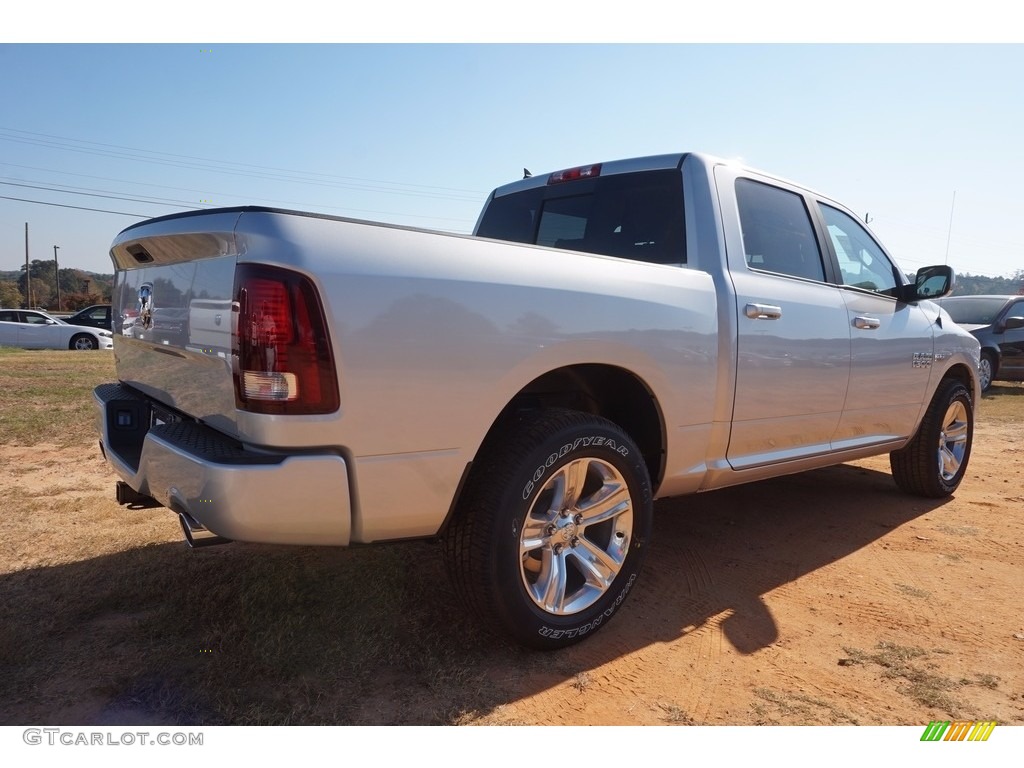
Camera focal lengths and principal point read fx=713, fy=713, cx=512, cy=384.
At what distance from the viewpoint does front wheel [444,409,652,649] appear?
2.37 meters

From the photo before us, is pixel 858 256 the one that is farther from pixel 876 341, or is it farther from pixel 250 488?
pixel 250 488

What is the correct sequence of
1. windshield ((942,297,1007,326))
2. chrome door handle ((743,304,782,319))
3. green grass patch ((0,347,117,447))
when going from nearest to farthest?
1. chrome door handle ((743,304,782,319))
2. green grass patch ((0,347,117,447))
3. windshield ((942,297,1007,326))

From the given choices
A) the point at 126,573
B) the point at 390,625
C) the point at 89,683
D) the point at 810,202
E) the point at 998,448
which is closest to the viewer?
the point at 89,683

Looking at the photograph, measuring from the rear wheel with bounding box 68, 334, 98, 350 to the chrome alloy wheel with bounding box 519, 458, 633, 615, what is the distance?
67.0 ft

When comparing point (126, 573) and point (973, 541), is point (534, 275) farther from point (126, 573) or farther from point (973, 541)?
point (973, 541)

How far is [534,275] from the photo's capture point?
2.44m

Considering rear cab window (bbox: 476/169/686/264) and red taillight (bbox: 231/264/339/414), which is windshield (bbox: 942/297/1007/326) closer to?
rear cab window (bbox: 476/169/686/264)

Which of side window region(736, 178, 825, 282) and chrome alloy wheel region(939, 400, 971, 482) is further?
chrome alloy wheel region(939, 400, 971, 482)

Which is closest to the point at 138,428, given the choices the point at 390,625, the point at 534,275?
the point at 390,625

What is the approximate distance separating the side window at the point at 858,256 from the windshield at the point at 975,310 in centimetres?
948

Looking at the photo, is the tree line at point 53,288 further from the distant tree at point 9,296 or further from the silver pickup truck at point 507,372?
the silver pickup truck at point 507,372

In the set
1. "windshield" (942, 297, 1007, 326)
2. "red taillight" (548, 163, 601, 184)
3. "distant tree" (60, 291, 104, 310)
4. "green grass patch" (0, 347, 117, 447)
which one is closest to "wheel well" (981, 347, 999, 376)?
"windshield" (942, 297, 1007, 326)

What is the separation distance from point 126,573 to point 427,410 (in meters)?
1.93

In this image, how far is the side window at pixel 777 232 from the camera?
348 cm
